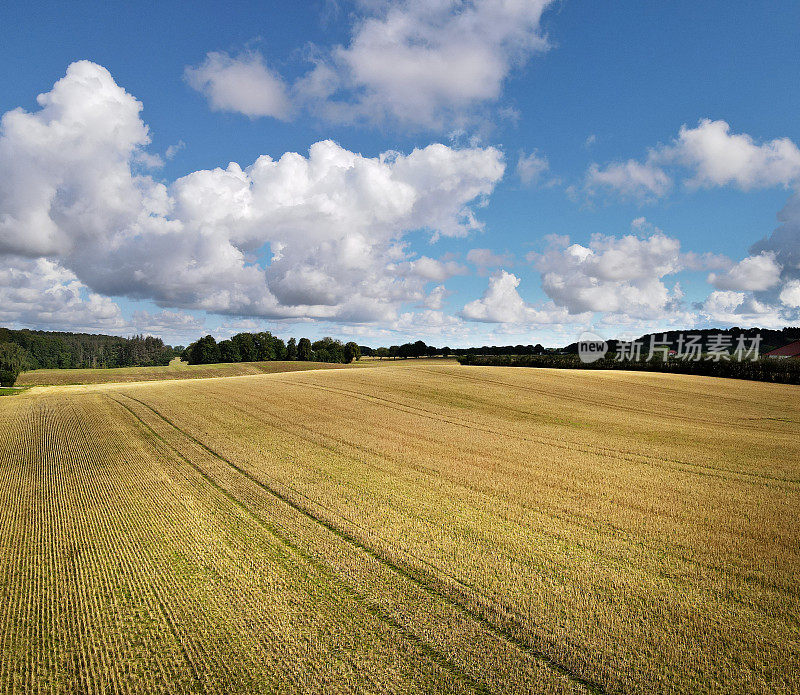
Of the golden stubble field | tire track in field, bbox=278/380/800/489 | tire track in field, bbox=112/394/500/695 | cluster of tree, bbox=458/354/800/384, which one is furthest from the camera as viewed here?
cluster of tree, bbox=458/354/800/384

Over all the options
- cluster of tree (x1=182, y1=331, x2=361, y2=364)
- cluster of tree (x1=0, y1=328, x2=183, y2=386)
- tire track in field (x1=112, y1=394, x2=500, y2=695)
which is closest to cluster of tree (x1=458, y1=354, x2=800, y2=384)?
tire track in field (x1=112, y1=394, x2=500, y2=695)

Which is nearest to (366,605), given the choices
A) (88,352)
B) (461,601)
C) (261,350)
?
(461,601)

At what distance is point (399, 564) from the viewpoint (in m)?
8.71

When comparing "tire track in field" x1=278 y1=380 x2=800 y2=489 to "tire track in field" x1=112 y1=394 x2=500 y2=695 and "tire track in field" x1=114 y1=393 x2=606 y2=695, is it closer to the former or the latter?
"tire track in field" x1=114 y1=393 x2=606 y2=695

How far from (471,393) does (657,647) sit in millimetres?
27281

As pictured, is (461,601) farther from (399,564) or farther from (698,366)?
(698,366)

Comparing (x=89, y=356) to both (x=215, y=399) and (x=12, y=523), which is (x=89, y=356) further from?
(x=12, y=523)

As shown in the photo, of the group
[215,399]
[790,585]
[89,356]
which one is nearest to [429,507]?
[790,585]

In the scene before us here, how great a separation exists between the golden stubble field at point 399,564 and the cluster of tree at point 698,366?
94.8 ft

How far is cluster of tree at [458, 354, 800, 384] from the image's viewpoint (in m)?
42.2

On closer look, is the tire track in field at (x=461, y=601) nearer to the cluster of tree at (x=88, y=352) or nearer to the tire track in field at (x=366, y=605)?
the tire track in field at (x=366, y=605)

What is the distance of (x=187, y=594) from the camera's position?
7.84 meters

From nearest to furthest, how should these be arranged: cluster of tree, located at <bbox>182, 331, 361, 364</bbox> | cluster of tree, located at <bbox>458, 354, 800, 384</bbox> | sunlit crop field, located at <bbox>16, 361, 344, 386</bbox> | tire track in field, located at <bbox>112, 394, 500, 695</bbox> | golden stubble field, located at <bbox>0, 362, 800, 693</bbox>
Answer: tire track in field, located at <bbox>112, 394, 500, 695</bbox>, golden stubble field, located at <bbox>0, 362, 800, 693</bbox>, cluster of tree, located at <bbox>458, 354, 800, 384</bbox>, sunlit crop field, located at <bbox>16, 361, 344, 386</bbox>, cluster of tree, located at <bbox>182, 331, 361, 364</bbox>

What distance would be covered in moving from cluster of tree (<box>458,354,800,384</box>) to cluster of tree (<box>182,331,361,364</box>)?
6193 cm
